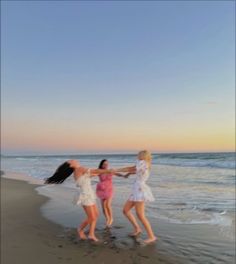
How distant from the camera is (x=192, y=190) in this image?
13.4 m

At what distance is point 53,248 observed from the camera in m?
5.96

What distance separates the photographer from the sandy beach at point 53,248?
538 cm

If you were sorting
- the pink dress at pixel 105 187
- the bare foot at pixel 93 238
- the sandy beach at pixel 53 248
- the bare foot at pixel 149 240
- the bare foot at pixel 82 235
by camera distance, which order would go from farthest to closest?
the pink dress at pixel 105 187 < the bare foot at pixel 82 235 < the bare foot at pixel 93 238 < the bare foot at pixel 149 240 < the sandy beach at pixel 53 248

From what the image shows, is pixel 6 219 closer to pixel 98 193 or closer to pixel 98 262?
pixel 98 193

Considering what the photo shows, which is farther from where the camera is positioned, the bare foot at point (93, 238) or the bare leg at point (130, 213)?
the bare leg at point (130, 213)

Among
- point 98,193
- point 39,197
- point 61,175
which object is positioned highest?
point 61,175

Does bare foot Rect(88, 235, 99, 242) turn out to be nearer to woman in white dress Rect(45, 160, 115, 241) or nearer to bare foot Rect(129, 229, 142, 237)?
woman in white dress Rect(45, 160, 115, 241)

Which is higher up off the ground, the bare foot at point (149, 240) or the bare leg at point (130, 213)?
the bare leg at point (130, 213)

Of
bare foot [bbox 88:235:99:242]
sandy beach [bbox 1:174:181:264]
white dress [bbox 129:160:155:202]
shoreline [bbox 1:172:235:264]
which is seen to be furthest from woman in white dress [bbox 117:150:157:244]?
bare foot [bbox 88:235:99:242]

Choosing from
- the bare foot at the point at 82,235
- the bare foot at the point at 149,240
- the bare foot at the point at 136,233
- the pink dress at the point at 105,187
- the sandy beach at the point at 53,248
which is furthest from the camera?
the pink dress at the point at 105,187

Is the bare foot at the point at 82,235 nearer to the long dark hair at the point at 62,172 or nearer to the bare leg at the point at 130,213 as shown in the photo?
the bare leg at the point at 130,213

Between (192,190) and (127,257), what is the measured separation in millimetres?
8401

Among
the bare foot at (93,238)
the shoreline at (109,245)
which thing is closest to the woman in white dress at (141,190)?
the shoreline at (109,245)

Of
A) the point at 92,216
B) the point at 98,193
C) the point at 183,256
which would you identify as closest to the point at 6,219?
the point at 98,193
